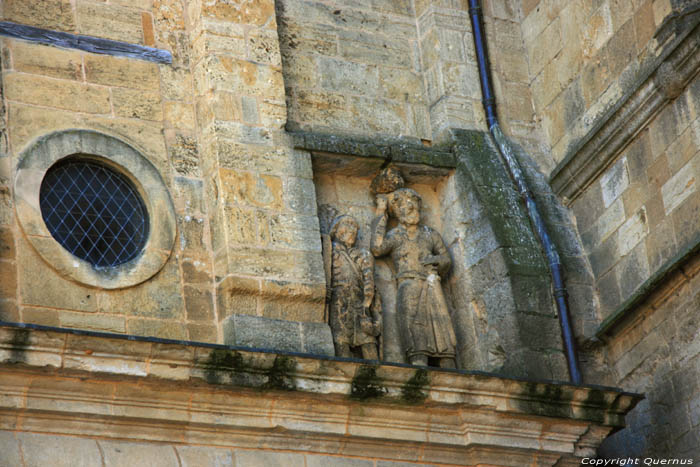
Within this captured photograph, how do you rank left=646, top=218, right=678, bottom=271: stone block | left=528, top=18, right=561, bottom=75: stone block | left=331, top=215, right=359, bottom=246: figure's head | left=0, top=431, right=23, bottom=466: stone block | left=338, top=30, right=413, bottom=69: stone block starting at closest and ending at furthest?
left=0, top=431, right=23, bottom=466: stone block < left=646, top=218, right=678, bottom=271: stone block < left=331, top=215, right=359, bottom=246: figure's head < left=338, top=30, right=413, bottom=69: stone block < left=528, top=18, right=561, bottom=75: stone block

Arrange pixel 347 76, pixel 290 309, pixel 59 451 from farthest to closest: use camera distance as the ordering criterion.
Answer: pixel 347 76, pixel 290 309, pixel 59 451

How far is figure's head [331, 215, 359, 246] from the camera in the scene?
987cm

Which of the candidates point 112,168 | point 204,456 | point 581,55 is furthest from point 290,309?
point 581,55

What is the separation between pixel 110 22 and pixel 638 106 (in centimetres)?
361

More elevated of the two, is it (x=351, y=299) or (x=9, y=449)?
(x=351, y=299)

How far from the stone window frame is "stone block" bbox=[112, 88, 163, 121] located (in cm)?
25

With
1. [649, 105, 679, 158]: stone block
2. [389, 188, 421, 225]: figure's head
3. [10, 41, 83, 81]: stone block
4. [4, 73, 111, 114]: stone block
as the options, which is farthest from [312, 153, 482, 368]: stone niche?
[10, 41, 83, 81]: stone block

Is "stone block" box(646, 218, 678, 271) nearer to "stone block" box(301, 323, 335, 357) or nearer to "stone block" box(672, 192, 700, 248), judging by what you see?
"stone block" box(672, 192, 700, 248)

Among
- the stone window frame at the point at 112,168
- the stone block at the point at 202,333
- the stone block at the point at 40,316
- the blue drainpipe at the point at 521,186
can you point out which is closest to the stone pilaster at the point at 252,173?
the stone block at the point at 202,333

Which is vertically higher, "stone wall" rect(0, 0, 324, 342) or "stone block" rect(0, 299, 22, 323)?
"stone wall" rect(0, 0, 324, 342)

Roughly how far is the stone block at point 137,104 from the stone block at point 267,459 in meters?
2.45

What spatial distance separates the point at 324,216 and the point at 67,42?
2.07 meters

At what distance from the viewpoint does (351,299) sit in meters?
9.64

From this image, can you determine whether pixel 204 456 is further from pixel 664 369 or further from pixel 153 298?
pixel 664 369
